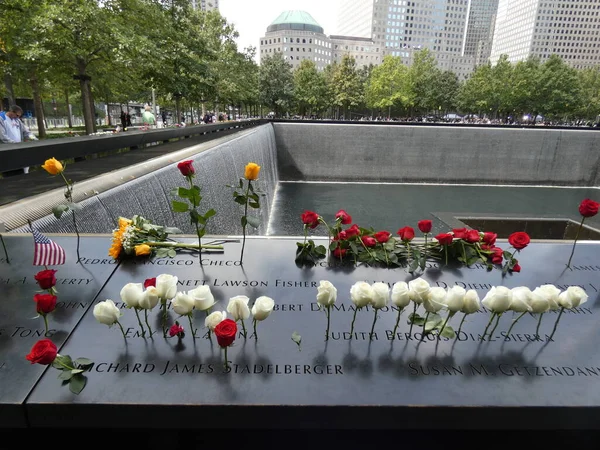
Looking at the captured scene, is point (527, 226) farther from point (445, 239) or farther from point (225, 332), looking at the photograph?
point (225, 332)

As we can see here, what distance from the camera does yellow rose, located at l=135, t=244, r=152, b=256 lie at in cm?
231

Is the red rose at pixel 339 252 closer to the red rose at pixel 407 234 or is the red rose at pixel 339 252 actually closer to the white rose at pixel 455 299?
the red rose at pixel 407 234

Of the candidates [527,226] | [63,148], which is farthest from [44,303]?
[527,226]

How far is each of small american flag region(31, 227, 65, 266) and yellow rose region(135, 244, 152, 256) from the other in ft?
1.19

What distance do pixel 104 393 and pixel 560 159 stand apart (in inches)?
901

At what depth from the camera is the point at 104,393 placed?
145 cm

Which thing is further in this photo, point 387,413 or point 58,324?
point 58,324

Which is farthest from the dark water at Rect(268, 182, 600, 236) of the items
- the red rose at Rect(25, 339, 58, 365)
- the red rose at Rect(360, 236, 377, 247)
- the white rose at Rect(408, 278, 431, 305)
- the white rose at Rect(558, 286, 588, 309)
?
the red rose at Rect(25, 339, 58, 365)

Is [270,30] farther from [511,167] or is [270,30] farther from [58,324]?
[58,324]

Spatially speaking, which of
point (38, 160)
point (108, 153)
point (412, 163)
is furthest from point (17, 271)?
point (412, 163)

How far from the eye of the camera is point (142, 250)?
231 centimetres

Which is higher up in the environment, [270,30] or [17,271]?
[270,30]

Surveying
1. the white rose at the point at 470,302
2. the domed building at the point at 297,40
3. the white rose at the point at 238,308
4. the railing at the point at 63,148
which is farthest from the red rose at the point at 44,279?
the domed building at the point at 297,40

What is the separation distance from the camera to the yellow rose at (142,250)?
2.31m
